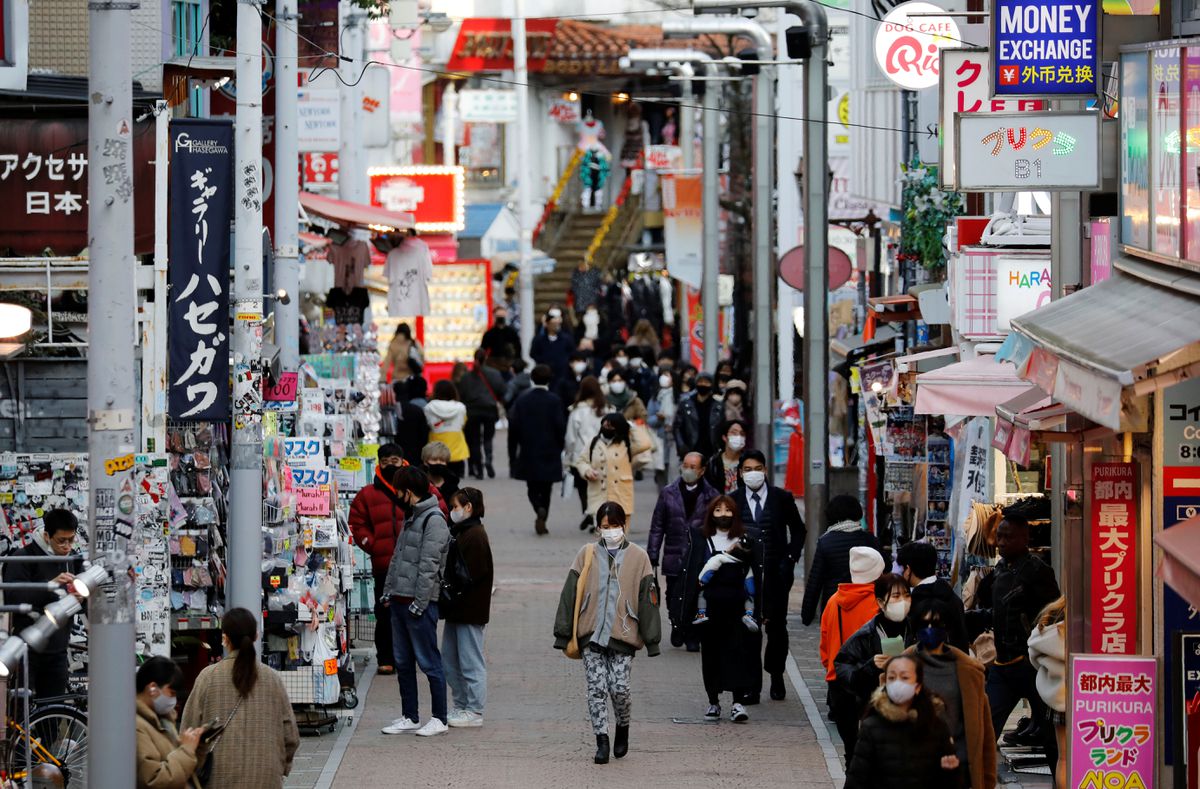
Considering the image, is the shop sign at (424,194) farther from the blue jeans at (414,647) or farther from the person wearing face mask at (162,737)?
the person wearing face mask at (162,737)

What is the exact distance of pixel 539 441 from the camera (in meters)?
24.3

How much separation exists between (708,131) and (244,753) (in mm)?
24119

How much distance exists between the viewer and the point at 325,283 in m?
25.1

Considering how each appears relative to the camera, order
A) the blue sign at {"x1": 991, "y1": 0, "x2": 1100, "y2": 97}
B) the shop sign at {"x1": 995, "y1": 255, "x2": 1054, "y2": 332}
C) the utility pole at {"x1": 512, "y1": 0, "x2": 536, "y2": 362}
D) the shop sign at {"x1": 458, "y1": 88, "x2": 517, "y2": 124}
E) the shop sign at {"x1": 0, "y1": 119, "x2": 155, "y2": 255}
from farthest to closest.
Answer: the shop sign at {"x1": 458, "y1": 88, "x2": 517, "y2": 124} < the utility pole at {"x1": 512, "y1": 0, "x2": 536, "y2": 362} < the shop sign at {"x1": 995, "y1": 255, "x2": 1054, "y2": 332} < the shop sign at {"x1": 0, "y1": 119, "x2": 155, "y2": 255} < the blue sign at {"x1": 991, "y1": 0, "x2": 1100, "y2": 97}

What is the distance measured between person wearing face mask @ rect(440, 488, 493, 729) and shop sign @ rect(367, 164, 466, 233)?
85.4ft

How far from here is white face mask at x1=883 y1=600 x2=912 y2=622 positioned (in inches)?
432

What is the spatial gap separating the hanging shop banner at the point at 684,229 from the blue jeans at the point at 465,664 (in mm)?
23168

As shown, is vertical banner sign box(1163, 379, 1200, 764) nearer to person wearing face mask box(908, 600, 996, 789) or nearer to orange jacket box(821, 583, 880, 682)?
person wearing face mask box(908, 600, 996, 789)

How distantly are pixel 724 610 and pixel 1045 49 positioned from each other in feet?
15.1

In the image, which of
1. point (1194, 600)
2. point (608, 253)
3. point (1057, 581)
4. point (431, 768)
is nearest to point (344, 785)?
point (431, 768)

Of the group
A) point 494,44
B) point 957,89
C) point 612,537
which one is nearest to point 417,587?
point 612,537

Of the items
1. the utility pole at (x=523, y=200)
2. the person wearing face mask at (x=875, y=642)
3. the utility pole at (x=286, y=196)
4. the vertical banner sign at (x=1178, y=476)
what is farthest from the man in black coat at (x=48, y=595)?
the utility pole at (x=523, y=200)

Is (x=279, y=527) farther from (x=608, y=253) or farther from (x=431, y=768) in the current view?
(x=608, y=253)

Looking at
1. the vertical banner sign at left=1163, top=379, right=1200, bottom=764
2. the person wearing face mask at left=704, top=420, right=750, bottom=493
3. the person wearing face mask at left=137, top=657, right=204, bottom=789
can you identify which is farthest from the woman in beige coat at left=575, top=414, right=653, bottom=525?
the person wearing face mask at left=137, top=657, right=204, bottom=789
